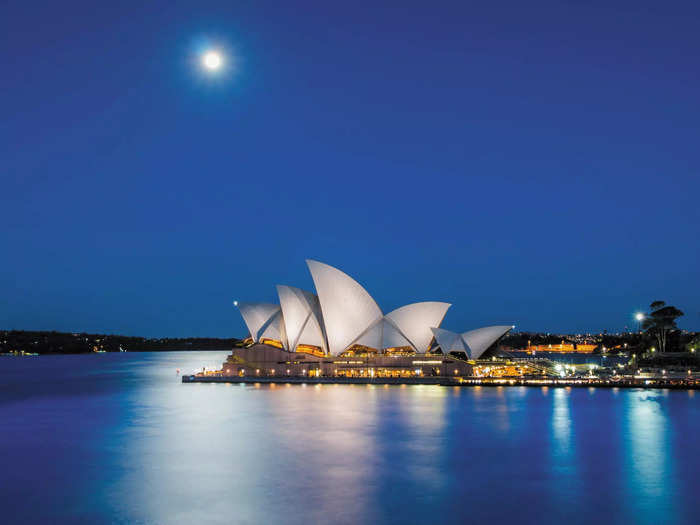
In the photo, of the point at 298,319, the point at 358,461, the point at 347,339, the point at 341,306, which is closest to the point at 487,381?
the point at 347,339

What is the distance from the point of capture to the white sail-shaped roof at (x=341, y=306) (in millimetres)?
54719

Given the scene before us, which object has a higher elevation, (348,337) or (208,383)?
(348,337)

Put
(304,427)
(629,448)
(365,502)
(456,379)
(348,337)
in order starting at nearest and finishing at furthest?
(365,502) → (629,448) → (304,427) → (456,379) → (348,337)

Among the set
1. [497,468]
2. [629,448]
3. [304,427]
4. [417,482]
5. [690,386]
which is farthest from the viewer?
[690,386]

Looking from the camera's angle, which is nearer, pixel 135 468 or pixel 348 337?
pixel 135 468

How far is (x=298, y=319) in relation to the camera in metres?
56.7

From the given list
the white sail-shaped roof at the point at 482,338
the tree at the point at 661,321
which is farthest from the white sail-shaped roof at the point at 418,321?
the tree at the point at 661,321

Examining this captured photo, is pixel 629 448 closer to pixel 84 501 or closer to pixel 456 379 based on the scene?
pixel 84 501

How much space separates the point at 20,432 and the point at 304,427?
638 inches

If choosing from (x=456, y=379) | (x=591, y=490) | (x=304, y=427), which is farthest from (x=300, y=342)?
(x=591, y=490)

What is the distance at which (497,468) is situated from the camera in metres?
22.8

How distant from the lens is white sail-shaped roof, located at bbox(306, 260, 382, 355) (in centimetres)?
5472

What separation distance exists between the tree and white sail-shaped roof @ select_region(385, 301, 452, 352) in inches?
1382

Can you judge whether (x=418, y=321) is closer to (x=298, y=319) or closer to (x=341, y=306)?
(x=341, y=306)
